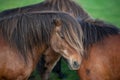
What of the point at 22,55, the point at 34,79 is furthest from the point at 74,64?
the point at 34,79

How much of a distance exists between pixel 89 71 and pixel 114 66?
1.01 ft

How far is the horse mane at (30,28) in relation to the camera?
3.55 meters

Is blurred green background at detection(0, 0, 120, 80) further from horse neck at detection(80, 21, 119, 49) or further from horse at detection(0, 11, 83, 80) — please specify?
horse at detection(0, 11, 83, 80)

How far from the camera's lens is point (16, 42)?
362cm

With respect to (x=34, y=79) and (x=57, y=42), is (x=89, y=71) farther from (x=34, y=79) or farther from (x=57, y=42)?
(x=34, y=79)

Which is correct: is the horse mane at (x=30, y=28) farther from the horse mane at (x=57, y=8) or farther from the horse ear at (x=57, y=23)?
the horse mane at (x=57, y=8)

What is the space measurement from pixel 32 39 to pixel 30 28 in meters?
0.14

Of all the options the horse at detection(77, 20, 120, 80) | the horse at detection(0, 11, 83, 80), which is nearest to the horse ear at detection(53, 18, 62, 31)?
the horse at detection(0, 11, 83, 80)

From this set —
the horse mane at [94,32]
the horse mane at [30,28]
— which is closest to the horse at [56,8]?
the horse mane at [94,32]

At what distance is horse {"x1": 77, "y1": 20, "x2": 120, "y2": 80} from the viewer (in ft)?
12.0

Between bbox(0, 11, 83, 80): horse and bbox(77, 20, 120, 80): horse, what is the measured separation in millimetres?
183

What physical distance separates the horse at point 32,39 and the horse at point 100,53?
183mm

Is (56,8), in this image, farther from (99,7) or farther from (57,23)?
(99,7)

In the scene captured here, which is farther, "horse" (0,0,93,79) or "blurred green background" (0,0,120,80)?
"blurred green background" (0,0,120,80)
